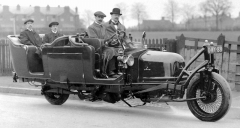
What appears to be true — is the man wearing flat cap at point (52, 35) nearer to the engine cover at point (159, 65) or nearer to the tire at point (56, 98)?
the tire at point (56, 98)

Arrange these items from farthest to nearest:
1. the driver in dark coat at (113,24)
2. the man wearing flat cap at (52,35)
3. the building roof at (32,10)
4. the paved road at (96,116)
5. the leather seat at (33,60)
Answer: the building roof at (32,10) < the man wearing flat cap at (52,35) < the leather seat at (33,60) < the driver in dark coat at (113,24) < the paved road at (96,116)

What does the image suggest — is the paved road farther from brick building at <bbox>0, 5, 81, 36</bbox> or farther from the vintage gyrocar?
brick building at <bbox>0, 5, 81, 36</bbox>

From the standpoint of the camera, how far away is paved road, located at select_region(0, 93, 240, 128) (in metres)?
6.94

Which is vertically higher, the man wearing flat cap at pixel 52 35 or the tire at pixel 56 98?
the man wearing flat cap at pixel 52 35

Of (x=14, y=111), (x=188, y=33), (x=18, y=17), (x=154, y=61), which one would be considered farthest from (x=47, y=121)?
(x=18, y=17)

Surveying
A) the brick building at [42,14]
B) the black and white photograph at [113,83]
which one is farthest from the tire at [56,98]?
the brick building at [42,14]

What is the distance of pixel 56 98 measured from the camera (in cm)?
945

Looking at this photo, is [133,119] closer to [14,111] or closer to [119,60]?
[119,60]

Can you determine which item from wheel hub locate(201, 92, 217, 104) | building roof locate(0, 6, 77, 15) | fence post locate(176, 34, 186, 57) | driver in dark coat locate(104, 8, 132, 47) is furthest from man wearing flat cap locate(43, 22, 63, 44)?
building roof locate(0, 6, 77, 15)

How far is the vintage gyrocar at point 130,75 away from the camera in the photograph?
23.1 ft

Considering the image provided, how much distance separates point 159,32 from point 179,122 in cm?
2646

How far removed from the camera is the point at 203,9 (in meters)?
37.8

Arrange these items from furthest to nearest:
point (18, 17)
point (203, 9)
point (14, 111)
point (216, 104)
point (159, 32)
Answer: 1. point (18, 17)
2. point (203, 9)
3. point (159, 32)
4. point (14, 111)
5. point (216, 104)

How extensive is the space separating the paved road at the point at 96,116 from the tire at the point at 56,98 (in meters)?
0.14
